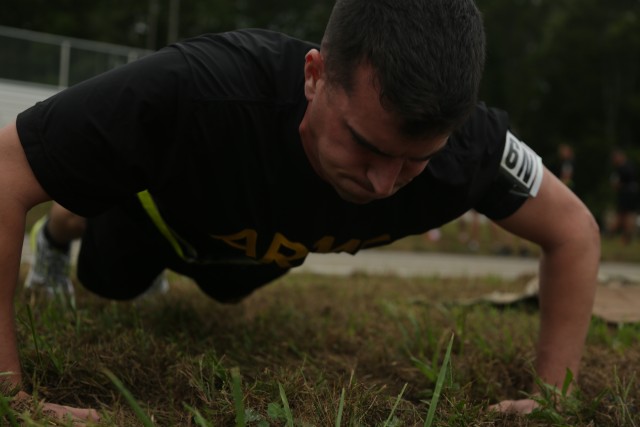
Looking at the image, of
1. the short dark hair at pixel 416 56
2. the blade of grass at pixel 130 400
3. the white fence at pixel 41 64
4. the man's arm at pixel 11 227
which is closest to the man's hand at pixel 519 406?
the short dark hair at pixel 416 56

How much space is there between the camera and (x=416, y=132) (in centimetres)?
164

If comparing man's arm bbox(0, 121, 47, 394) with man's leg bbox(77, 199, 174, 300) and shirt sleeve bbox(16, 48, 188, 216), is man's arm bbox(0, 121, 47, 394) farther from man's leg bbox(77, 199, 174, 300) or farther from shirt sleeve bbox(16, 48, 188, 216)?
man's leg bbox(77, 199, 174, 300)

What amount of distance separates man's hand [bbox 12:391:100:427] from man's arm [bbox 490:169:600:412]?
1375mm

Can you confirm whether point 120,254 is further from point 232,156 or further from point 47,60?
point 47,60

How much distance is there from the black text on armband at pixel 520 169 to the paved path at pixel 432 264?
438cm

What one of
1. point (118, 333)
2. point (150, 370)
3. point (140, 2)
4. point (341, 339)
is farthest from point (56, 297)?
point (140, 2)

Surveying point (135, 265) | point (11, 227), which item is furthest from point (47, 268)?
point (11, 227)

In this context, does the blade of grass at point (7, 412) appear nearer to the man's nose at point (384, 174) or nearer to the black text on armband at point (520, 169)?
the man's nose at point (384, 174)

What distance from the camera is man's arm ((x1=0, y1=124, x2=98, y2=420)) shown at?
1745 millimetres

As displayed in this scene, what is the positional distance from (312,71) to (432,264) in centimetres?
755

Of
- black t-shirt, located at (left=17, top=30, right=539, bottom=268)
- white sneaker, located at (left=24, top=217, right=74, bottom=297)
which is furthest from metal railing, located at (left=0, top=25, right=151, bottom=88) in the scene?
black t-shirt, located at (left=17, top=30, right=539, bottom=268)

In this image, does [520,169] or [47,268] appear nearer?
[520,169]

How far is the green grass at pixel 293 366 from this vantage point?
1732 mm

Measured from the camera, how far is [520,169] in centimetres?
227
